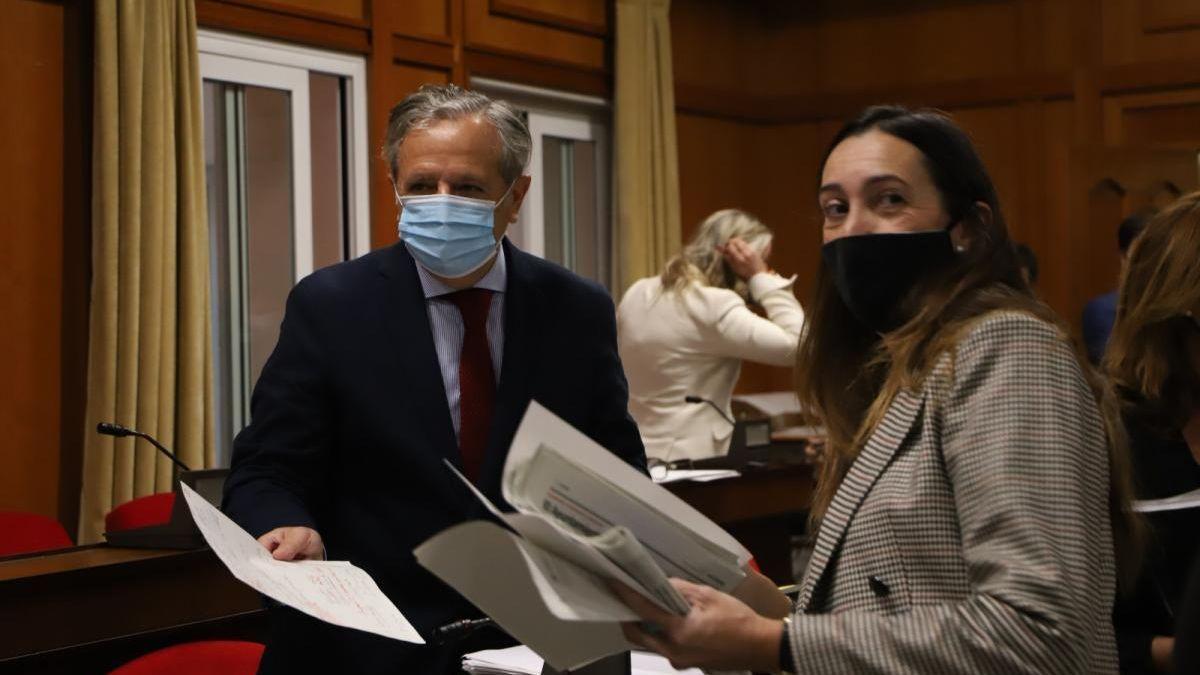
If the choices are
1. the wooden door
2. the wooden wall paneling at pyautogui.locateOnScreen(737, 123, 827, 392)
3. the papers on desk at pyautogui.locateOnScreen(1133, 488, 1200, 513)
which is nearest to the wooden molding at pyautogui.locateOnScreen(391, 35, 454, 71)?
the wooden wall paneling at pyautogui.locateOnScreen(737, 123, 827, 392)

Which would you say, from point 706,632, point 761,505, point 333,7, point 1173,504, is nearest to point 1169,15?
point 761,505

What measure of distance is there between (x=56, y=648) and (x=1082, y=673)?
1.92 metres

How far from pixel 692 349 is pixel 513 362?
277cm

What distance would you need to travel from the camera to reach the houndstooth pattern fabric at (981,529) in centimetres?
121

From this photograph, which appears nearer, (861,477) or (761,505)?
(861,477)

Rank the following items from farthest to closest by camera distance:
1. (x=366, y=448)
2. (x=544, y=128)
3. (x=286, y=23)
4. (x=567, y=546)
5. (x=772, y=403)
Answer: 1. (x=544, y=128)
2. (x=772, y=403)
3. (x=286, y=23)
4. (x=366, y=448)
5. (x=567, y=546)

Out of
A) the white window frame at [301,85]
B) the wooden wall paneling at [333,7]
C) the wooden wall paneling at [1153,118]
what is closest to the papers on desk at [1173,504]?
the white window frame at [301,85]

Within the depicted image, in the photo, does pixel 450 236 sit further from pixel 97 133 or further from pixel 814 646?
pixel 97 133

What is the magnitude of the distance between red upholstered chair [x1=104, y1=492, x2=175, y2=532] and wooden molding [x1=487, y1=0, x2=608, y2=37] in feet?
10.3

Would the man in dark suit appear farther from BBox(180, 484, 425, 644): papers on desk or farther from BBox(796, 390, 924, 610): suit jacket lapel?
BBox(796, 390, 924, 610): suit jacket lapel

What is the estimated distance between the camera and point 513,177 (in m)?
2.19

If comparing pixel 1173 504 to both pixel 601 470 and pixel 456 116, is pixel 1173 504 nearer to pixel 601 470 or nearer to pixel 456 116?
pixel 601 470

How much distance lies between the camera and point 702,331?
4.70 meters

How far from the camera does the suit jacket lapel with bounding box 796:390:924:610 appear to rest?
1350mm
